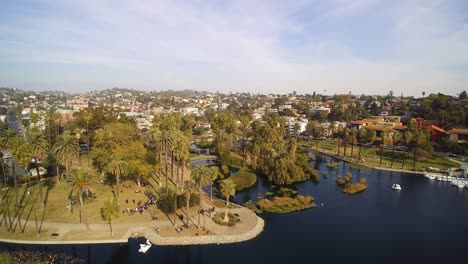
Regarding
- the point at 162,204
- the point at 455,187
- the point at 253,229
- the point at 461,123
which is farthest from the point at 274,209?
the point at 461,123

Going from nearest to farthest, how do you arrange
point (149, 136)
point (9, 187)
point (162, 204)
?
point (162, 204) → point (9, 187) → point (149, 136)

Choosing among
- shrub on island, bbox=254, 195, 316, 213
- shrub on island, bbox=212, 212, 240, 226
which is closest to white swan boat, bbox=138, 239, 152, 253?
shrub on island, bbox=212, 212, 240, 226

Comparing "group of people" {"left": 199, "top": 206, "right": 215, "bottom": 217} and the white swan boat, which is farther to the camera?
A: "group of people" {"left": 199, "top": 206, "right": 215, "bottom": 217}

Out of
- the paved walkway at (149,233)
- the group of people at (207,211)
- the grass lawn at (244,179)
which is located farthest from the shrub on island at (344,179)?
the group of people at (207,211)

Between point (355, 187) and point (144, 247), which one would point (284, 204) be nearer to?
point (355, 187)

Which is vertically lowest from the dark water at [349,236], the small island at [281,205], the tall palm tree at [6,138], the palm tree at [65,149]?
the dark water at [349,236]

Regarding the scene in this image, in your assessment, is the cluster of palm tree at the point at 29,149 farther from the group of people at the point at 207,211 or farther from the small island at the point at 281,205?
the small island at the point at 281,205

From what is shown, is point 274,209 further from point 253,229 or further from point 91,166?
point 91,166

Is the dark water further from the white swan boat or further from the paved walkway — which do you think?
the paved walkway
